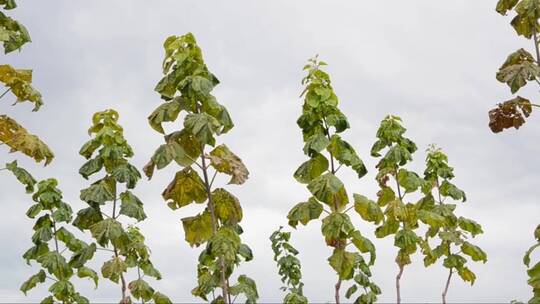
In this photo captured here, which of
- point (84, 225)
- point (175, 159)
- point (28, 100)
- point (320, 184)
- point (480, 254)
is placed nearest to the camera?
point (175, 159)

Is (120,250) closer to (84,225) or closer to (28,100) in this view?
(84,225)

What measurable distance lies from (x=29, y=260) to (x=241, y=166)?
8475 mm

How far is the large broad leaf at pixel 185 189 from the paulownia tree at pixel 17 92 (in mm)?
1814

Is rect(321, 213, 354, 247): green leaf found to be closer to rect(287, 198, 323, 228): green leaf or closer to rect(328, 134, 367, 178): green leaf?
rect(287, 198, 323, 228): green leaf

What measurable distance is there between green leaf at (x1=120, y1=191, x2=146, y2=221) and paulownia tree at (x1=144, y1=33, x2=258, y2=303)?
272cm

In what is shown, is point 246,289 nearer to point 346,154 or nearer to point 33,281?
point 346,154

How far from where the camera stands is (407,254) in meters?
15.3

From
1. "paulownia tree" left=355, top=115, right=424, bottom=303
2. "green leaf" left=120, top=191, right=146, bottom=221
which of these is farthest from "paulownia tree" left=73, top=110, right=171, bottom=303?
"paulownia tree" left=355, top=115, right=424, bottom=303

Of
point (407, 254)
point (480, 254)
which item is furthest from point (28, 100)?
point (480, 254)

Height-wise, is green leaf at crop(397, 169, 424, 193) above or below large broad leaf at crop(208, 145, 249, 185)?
above

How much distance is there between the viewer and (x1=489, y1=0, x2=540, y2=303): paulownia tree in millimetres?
8344

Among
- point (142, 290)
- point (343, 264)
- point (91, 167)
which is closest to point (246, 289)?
point (343, 264)

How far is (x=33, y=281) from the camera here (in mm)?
15648

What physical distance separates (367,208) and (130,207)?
428 cm
